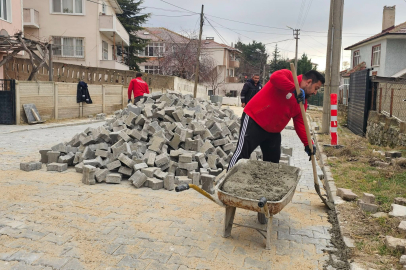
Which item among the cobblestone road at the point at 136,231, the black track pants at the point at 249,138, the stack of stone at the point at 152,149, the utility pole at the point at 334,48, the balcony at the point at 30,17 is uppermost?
the balcony at the point at 30,17

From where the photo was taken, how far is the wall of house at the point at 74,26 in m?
26.2

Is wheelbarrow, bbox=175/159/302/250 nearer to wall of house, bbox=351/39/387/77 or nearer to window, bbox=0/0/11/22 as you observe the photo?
window, bbox=0/0/11/22

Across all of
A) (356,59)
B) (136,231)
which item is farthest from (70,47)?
(136,231)

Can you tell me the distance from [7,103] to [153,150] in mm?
9685

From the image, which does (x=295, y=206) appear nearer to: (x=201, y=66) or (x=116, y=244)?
(x=116, y=244)

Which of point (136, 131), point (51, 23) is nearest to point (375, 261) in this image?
point (136, 131)

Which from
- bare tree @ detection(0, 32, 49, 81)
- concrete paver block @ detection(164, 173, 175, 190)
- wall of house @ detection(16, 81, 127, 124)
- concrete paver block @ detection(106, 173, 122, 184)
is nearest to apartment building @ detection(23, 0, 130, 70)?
wall of house @ detection(16, 81, 127, 124)

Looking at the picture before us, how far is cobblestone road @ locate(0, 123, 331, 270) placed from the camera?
11.3 ft

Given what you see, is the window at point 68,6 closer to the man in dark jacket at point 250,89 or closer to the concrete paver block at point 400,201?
the man in dark jacket at point 250,89

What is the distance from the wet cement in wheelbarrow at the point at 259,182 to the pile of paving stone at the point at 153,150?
1246 millimetres

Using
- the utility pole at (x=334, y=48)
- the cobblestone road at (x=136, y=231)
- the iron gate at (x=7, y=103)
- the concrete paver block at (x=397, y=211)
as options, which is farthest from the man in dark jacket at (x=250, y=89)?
the iron gate at (x=7, y=103)

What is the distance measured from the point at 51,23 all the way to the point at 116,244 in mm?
26356

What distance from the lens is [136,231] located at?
4.12 m

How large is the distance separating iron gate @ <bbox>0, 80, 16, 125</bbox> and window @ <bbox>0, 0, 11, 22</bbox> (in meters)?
7.78
